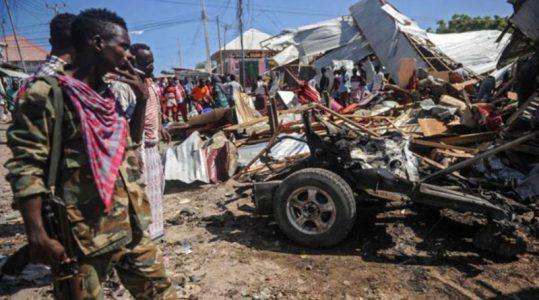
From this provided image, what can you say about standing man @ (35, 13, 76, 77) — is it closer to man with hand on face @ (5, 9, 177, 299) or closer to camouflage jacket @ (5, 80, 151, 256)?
man with hand on face @ (5, 9, 177, 299)

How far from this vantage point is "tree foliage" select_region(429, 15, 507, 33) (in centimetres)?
3759

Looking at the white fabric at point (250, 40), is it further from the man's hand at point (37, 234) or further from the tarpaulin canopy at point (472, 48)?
the man's hand at point (37, 234)

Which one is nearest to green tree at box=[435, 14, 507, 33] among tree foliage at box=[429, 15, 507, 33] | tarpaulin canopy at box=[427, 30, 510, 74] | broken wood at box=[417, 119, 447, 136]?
tree foliage at box=[429, 15, 507, 33]

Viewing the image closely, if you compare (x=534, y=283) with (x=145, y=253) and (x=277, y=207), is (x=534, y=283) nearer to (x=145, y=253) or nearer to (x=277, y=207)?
(x=277, y=207)

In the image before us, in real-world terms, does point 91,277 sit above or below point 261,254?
above

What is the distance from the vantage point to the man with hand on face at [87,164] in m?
Result: 1.60

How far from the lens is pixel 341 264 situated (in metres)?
3.64

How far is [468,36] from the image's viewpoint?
2362cm

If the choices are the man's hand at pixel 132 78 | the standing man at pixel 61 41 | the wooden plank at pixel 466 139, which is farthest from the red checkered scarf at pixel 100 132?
the wooden plank at pixel 466 139

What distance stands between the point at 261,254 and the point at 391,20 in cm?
2072

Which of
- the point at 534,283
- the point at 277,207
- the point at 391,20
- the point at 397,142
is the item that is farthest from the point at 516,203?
the point at 391,20

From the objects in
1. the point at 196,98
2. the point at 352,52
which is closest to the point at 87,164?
the point at 196,98

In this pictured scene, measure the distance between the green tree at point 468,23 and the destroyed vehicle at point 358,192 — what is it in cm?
3793

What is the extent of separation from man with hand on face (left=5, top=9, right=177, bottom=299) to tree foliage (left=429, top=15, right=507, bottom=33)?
4055 cm
